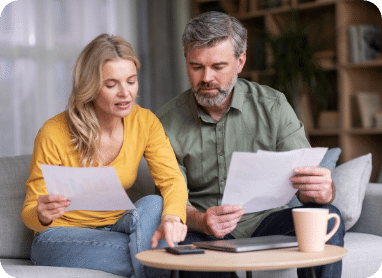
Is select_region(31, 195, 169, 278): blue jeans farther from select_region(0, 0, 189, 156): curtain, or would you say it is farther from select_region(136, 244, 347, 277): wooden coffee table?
select_region(0, 0, 189, 156): curtain

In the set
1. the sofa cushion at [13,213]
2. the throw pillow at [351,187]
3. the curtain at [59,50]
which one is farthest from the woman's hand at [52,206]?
the curtain at [59,50]

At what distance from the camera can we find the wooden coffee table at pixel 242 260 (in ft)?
3.16

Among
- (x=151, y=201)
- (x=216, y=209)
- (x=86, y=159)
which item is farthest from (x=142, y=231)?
(x=86, y=159)

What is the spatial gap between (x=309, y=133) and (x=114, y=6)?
1.78 metres

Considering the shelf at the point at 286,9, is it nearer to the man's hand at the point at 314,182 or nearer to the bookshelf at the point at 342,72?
the bookshelf at the point at 342,72

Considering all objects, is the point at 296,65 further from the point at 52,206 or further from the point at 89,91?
→ the point at 52,206

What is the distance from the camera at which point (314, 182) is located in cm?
127

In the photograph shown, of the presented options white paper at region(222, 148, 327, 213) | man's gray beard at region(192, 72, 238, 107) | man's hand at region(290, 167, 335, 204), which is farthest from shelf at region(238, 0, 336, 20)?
white paper at region(222, 148, 327, 213)

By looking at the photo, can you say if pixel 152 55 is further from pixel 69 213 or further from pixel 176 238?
pixel 176 238

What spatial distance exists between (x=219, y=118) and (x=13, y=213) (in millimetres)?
826

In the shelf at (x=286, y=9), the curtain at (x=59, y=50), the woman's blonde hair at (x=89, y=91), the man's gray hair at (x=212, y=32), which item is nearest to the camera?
the woman's blonde hair at (x=89, y=91)

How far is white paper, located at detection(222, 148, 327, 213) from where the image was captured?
1113 mm

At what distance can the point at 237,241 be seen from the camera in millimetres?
1185

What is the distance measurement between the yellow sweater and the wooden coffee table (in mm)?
316
